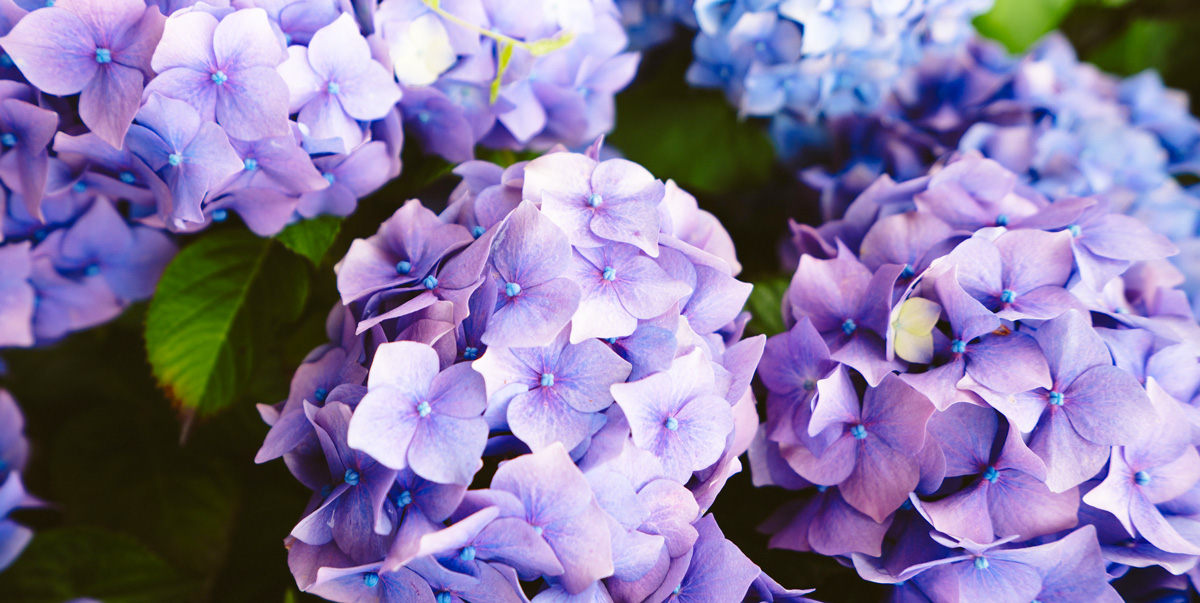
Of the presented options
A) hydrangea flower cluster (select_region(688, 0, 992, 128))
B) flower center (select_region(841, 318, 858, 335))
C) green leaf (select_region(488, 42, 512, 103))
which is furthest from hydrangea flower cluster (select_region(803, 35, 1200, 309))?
green leaf (select_region(488, 42, 512, 103))

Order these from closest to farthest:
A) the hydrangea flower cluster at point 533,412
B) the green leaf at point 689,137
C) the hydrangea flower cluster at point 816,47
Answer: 1. the hydrangea flower cluster at point 533,412
2. the hydrangea flower cluster at point 816,47
3. the green leaf at point 689,137

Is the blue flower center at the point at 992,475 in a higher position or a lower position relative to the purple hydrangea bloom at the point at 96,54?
lower

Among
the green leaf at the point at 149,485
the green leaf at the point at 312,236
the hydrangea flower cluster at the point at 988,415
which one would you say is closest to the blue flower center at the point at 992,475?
the hydrangea flower cluster at the point at 988,415

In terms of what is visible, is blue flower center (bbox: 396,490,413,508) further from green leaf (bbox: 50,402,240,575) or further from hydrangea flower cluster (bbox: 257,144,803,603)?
green leaf (bbox: 50,402,240,575)

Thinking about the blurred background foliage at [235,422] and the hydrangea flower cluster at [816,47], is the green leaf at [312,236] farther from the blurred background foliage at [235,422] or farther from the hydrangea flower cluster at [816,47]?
the hydrangea flower cluster at [816,47]

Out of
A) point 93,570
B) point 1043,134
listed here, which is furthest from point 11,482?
point 1043,134

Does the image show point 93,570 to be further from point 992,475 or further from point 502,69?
point 992,475

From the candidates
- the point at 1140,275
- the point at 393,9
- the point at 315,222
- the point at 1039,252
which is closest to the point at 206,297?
the point at 315,222
